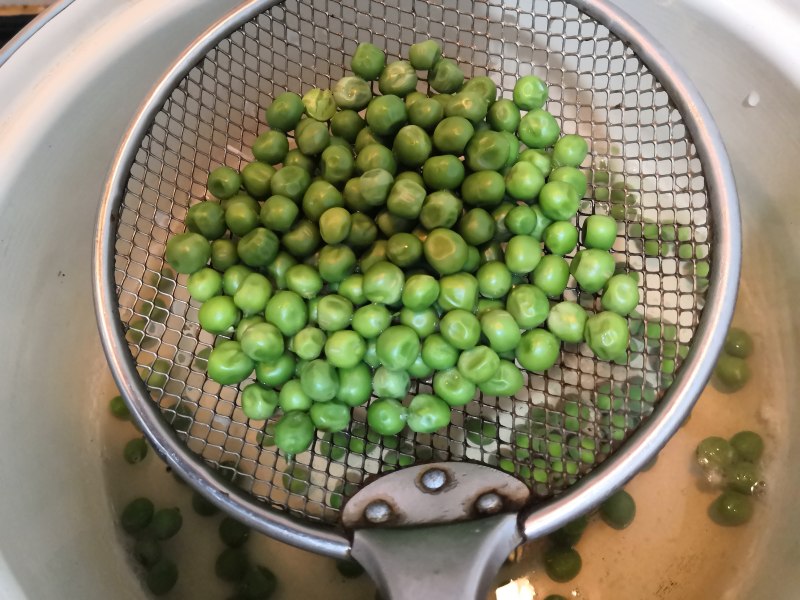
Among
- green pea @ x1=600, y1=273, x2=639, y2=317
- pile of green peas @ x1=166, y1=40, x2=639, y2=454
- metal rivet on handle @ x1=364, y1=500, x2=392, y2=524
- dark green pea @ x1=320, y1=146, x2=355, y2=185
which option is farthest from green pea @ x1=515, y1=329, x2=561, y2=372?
dark green pea @ x1=320, y1=146, x2=355, y2=185

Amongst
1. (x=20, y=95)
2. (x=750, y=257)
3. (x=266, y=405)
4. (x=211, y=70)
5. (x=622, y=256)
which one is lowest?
(x=266, y=405)

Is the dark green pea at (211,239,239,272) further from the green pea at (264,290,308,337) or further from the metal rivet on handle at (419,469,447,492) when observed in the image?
the metal rivet on handle at (419,469,447,492)

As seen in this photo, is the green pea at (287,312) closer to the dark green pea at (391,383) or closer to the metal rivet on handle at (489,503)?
the dark green pea at (391,383)

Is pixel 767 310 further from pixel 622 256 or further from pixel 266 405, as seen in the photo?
pixel 266 405

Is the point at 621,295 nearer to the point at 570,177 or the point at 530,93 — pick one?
the point at 570,177

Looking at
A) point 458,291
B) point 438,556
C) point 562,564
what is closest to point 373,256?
point 458,291

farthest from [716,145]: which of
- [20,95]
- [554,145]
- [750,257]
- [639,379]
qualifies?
[20,95]
